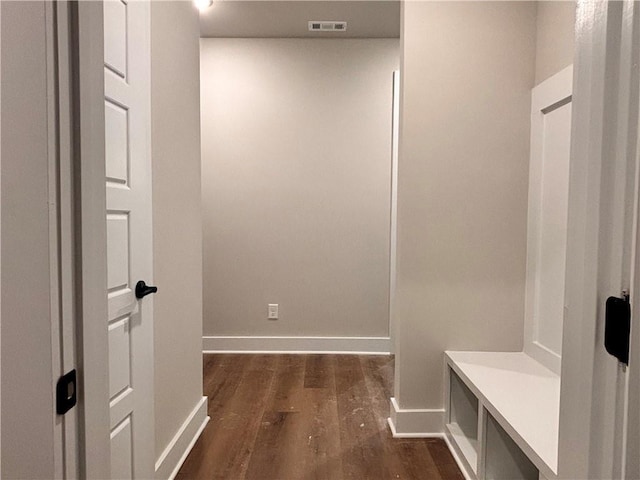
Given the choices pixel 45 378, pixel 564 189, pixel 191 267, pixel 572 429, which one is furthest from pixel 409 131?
pixel 45 378

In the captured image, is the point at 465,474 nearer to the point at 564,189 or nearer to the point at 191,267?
the point at 564,189

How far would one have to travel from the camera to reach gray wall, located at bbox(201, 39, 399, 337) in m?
3.64

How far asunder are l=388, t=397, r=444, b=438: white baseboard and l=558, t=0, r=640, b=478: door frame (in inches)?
71.1

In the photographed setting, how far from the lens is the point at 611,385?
55cm

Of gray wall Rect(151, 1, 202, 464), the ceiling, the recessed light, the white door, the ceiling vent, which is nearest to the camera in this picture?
the white door

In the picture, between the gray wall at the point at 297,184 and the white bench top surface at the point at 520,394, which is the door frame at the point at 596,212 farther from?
the gray wall at the point at 297,184

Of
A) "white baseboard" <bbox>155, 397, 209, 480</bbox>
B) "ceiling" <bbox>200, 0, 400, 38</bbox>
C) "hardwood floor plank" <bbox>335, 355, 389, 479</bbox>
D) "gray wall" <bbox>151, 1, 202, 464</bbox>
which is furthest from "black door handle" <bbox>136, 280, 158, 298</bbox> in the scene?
"ceiling" <bbox>200, 0, 400, 38</bbox>

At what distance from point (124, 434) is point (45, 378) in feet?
3.18

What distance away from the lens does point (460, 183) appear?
2305 millimetres

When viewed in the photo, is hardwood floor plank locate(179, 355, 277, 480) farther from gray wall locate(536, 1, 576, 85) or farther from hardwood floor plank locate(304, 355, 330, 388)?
gray wall locate(536, 1, 576, 85)

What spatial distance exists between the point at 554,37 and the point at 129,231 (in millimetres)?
2174

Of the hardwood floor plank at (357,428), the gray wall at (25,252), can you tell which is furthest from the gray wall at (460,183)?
the gray wall at (25,252)

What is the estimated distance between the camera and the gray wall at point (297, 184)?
3645 millimetres

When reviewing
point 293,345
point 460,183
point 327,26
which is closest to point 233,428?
point 293,345
